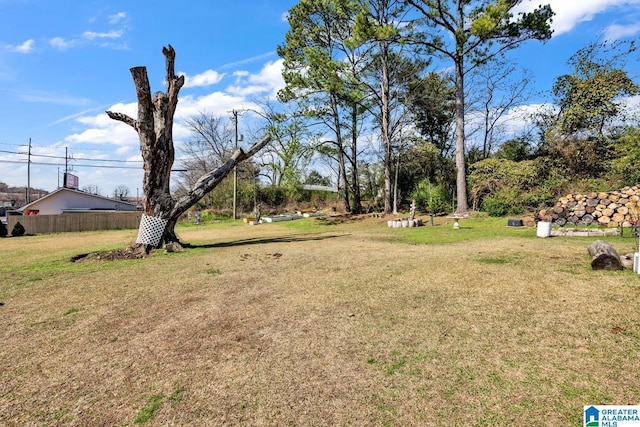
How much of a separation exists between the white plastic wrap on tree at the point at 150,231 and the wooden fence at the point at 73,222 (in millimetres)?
13373

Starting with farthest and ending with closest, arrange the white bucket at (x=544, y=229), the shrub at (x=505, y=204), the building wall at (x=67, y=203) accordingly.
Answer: the building wall at (x=67, y=203) → the shrub at (x=505, y=204) → the white bucket at (x=544, y=229)

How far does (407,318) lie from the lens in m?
3.54

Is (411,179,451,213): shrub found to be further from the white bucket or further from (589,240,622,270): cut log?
(589,240,622,270): cut log

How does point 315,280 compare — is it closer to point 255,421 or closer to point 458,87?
point 255,421

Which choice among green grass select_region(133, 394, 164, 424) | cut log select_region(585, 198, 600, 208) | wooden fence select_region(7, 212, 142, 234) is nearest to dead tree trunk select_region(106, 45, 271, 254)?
green grass select_region(133, 394, 164, 424)

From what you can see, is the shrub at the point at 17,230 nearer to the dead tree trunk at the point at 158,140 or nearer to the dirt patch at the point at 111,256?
the dirt patch at the point at 111,256

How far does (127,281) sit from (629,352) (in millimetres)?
6264

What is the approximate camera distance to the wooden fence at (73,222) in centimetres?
1797

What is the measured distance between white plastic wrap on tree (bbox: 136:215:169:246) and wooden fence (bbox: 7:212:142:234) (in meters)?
13.4

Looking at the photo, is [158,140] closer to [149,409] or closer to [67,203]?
[149,409]

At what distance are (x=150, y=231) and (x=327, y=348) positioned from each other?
755 cm

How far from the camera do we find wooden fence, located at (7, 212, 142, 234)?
59.0ft

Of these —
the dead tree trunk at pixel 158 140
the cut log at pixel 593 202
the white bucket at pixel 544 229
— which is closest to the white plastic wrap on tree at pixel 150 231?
the dead tree trunk at pixel 158 140

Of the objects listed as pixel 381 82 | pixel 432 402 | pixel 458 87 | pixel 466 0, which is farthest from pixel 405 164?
pixel 432 402
